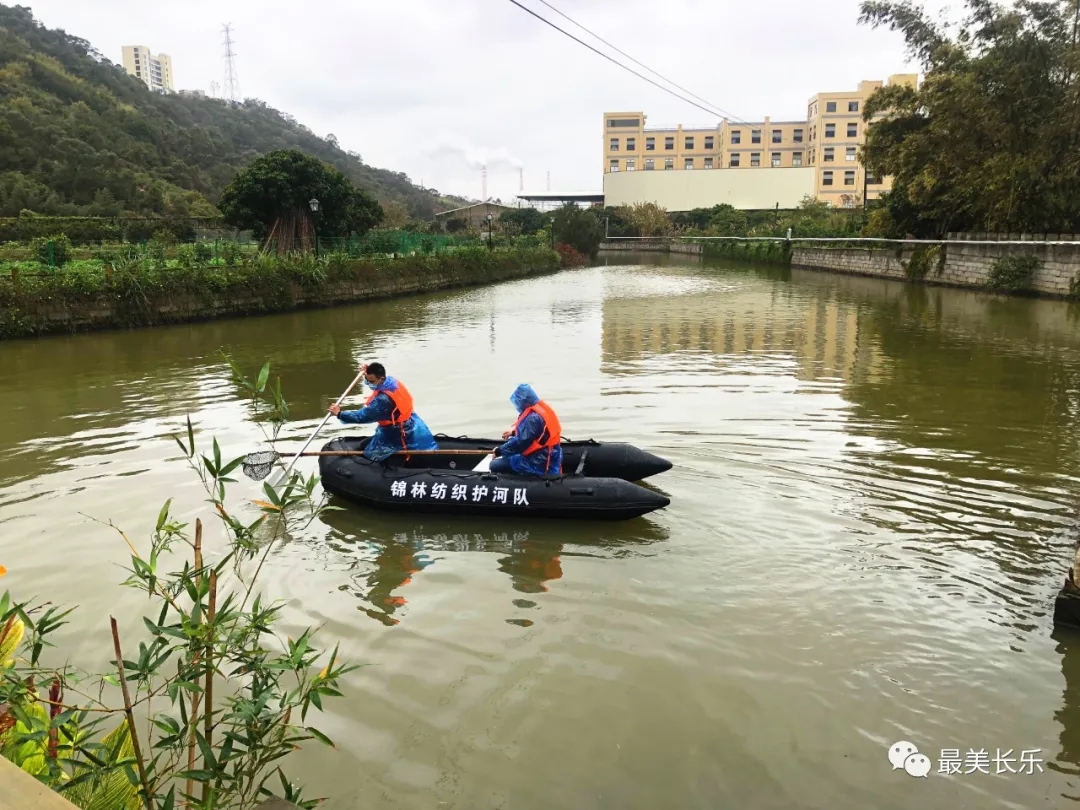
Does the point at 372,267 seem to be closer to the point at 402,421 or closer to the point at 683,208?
the point at 402,421

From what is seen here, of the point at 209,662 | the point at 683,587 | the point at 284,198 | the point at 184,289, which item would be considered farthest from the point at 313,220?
the point at 209,662

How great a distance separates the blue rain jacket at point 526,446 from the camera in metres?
6.24

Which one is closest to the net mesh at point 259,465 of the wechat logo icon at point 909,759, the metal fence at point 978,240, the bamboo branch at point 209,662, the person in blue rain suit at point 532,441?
the person in blue rain suit at point 532,441

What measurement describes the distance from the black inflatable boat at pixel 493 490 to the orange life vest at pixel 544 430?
28cm

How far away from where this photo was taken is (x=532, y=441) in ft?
20.6

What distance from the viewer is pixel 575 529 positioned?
609 cm

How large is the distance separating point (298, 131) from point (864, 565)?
3993 inches

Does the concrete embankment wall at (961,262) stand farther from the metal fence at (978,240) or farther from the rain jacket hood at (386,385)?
the rain jacket hood at (386,385)

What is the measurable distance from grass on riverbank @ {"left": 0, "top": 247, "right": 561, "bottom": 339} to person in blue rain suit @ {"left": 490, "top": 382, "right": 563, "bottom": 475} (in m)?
14.1

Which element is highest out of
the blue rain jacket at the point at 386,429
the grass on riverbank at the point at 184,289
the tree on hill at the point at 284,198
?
the tree on hill at the point at 284,198

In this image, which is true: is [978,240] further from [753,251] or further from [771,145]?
[771,145]

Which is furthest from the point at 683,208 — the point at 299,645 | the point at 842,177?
the point at 299,645

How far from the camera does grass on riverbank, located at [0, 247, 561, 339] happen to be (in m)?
15.9

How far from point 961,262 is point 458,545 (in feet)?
86.3
